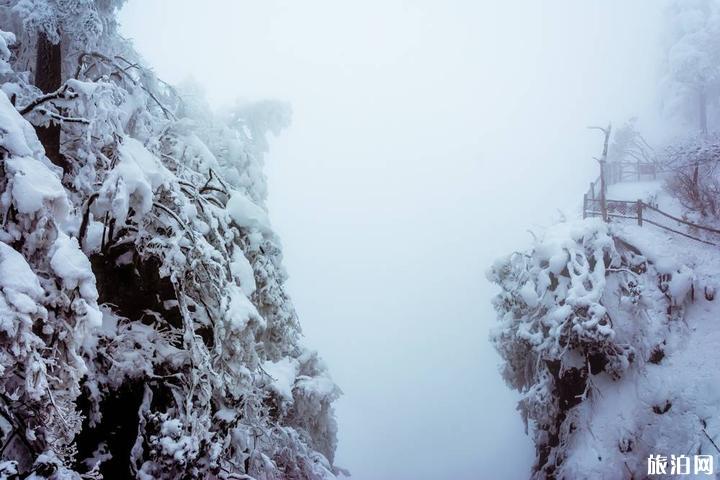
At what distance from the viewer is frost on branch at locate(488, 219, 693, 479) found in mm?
13531

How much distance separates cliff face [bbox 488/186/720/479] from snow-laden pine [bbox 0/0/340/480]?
10.2 metres

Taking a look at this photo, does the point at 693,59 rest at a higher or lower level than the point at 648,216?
higher

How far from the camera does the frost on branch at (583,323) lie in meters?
13.5

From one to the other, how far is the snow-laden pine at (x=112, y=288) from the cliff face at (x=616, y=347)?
10.2 metres

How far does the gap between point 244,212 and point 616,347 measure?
1238cm

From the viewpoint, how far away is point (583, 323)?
13.2m

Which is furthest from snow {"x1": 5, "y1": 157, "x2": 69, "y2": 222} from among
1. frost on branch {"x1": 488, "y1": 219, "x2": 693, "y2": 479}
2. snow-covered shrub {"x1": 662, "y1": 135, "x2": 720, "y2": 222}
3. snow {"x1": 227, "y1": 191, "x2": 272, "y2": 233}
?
snow-covered shrub {"x1": 662, "y1": 135, "x2": 720, "y2": 222}

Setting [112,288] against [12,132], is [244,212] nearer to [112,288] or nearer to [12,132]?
[112,288]

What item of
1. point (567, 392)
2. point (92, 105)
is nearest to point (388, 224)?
point (567, 392)

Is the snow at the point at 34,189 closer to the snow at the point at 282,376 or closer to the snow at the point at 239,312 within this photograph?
the snow at the point at 239,312

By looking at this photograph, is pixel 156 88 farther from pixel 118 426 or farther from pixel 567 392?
pixel 567 392

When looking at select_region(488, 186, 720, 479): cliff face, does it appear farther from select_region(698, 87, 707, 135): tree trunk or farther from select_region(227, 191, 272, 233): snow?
select_region(698, 87, 707, 135): tree trunk

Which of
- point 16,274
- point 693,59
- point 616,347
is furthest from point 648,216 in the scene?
point 16,274

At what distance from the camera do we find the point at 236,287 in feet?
18.3
